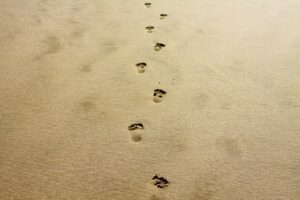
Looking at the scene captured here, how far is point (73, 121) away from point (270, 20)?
6.43ft

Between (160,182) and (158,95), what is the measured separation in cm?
70

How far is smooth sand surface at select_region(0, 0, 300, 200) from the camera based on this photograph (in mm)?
1729

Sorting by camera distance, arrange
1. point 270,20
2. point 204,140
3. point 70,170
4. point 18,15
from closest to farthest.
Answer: point 70,170, point 204,140, point 270,20, point 18,15

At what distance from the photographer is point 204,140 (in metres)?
1.93

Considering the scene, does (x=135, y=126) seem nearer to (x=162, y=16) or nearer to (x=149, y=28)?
(x=149, y=28)

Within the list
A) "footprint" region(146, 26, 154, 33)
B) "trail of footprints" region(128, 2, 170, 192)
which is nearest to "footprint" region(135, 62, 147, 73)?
"trail of footprints" region(128, 2, 170, 192)

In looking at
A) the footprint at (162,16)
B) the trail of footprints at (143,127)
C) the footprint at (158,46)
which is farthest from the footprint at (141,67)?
the footprint at (162,16)

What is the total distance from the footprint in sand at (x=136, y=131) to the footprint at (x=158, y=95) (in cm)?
25

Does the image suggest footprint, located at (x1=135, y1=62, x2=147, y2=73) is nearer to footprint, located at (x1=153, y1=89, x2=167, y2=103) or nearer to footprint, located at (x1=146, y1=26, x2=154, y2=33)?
footprint, located at (x1=153, y1=89, x2=167, y2=103)

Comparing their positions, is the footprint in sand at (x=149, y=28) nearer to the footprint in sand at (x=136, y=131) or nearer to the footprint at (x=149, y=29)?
the footprint at (x=149, y=29)

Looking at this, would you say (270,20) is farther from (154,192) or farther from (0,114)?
(0,114)

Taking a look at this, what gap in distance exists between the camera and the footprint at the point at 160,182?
1.70m

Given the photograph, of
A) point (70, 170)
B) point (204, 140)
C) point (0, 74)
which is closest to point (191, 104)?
point (204, 140)

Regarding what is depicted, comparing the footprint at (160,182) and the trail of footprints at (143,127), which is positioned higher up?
the trail of footprints at (143,127)
